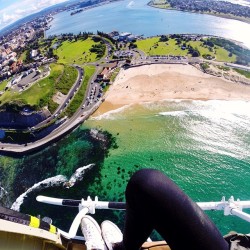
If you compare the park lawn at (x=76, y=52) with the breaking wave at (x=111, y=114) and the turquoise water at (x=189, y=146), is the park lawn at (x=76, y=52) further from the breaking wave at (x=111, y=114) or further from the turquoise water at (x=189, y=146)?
the turquoise water at (x=189, y=146)

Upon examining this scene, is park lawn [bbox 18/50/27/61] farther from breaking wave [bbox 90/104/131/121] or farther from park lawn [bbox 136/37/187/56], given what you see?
breaking wave [bbox 90/104/131/121]

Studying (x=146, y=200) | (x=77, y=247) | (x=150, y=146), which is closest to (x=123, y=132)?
(x=150, y=146)

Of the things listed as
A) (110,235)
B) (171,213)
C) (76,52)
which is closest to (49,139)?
(110,235)

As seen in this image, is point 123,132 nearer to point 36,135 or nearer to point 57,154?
point 57,154

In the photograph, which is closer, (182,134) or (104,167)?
(104,167)

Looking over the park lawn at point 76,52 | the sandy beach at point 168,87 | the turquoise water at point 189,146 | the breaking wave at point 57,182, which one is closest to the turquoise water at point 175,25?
the park lawn at point 76,52

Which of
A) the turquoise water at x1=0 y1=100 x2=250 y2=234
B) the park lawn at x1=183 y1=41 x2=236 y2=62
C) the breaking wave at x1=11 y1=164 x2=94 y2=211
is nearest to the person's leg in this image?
the turquoise water at x1=0 y1=100 x2=250 y2=234
